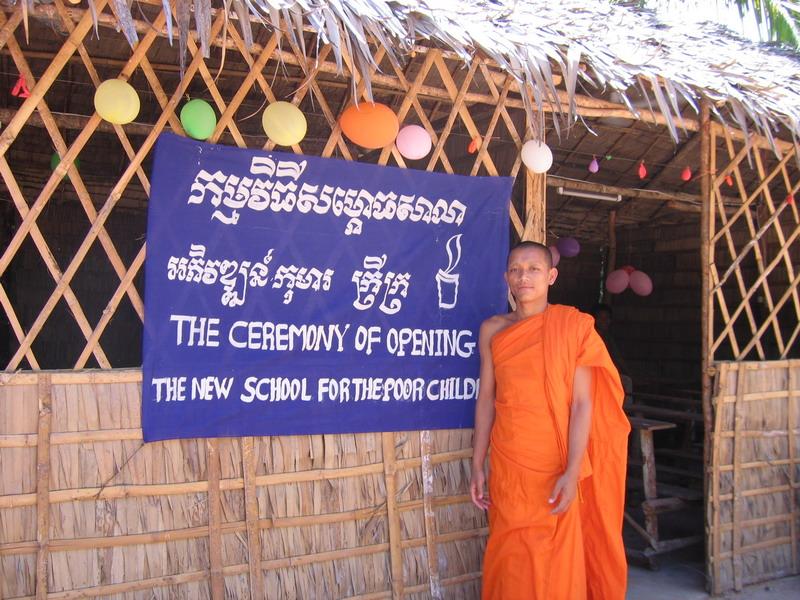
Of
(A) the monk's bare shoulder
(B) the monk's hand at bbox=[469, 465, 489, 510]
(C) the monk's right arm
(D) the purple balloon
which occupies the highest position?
(D) the purple balloon

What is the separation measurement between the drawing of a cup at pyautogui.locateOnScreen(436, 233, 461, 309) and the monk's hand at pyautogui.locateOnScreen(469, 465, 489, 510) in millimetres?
719

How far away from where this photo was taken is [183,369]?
2.79 meters

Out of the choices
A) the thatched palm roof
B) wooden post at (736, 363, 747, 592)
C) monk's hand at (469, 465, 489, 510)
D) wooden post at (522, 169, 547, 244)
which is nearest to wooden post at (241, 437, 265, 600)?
monk's hand at (469, 465, 489, 510)

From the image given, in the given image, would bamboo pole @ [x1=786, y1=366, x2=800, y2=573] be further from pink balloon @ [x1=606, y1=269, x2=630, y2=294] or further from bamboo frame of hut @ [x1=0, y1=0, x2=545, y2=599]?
pink balloon @ [x1=606, y1=269, x2=630, y2=294]

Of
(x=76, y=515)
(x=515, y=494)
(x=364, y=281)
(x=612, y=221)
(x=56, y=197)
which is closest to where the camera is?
(x=76, y=515)

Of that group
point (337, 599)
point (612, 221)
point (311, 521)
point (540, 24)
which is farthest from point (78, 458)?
point (612, 221)

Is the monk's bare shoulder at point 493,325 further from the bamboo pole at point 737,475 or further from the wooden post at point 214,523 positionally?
the bamboo pole at point 737,475

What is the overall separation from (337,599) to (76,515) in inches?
42.1

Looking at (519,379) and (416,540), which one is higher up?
(519,379)

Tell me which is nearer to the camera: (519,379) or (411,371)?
(519,379)

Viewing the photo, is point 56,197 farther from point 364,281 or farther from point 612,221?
point 612,221

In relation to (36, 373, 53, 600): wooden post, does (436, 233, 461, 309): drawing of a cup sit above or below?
above

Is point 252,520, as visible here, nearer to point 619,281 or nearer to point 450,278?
point 450,278

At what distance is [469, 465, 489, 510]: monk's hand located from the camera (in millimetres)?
3111
